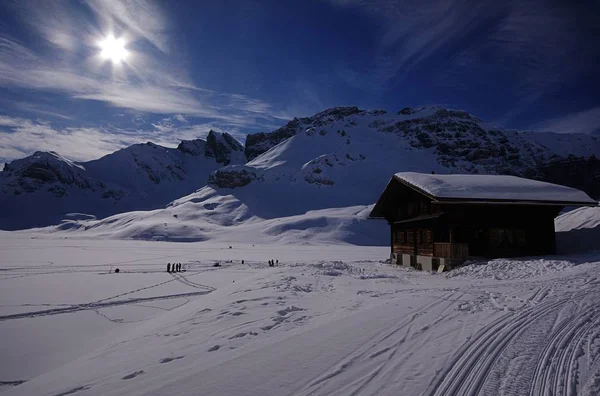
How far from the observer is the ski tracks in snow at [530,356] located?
13.1 feet

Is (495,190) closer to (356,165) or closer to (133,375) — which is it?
(133,375)

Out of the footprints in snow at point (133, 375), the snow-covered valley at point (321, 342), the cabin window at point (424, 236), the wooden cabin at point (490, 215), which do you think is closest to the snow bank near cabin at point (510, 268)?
the snow-covered valley at point (321, 342)

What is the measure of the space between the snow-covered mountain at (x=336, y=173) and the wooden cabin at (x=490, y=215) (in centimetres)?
4589

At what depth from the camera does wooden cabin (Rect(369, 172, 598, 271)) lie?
15.6 meters

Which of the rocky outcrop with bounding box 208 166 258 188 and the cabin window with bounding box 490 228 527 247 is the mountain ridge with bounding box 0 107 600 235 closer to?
the rocky outcrop with bounding box 208 166 258 188

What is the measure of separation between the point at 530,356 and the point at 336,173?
11201 cm

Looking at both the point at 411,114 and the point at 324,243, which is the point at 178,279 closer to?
the point at 324,243

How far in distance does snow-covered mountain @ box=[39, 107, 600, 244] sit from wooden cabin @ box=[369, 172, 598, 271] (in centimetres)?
4589

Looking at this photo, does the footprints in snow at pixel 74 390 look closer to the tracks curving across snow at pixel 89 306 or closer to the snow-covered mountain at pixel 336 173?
the tracks curving across snow at pixel 89 306

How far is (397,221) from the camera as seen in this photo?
80.4ft

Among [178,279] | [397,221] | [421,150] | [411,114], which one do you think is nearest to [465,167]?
[421,150]

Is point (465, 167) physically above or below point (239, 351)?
above

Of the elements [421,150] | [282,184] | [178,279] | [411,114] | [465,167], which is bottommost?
[178,279]

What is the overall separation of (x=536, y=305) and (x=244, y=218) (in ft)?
287
